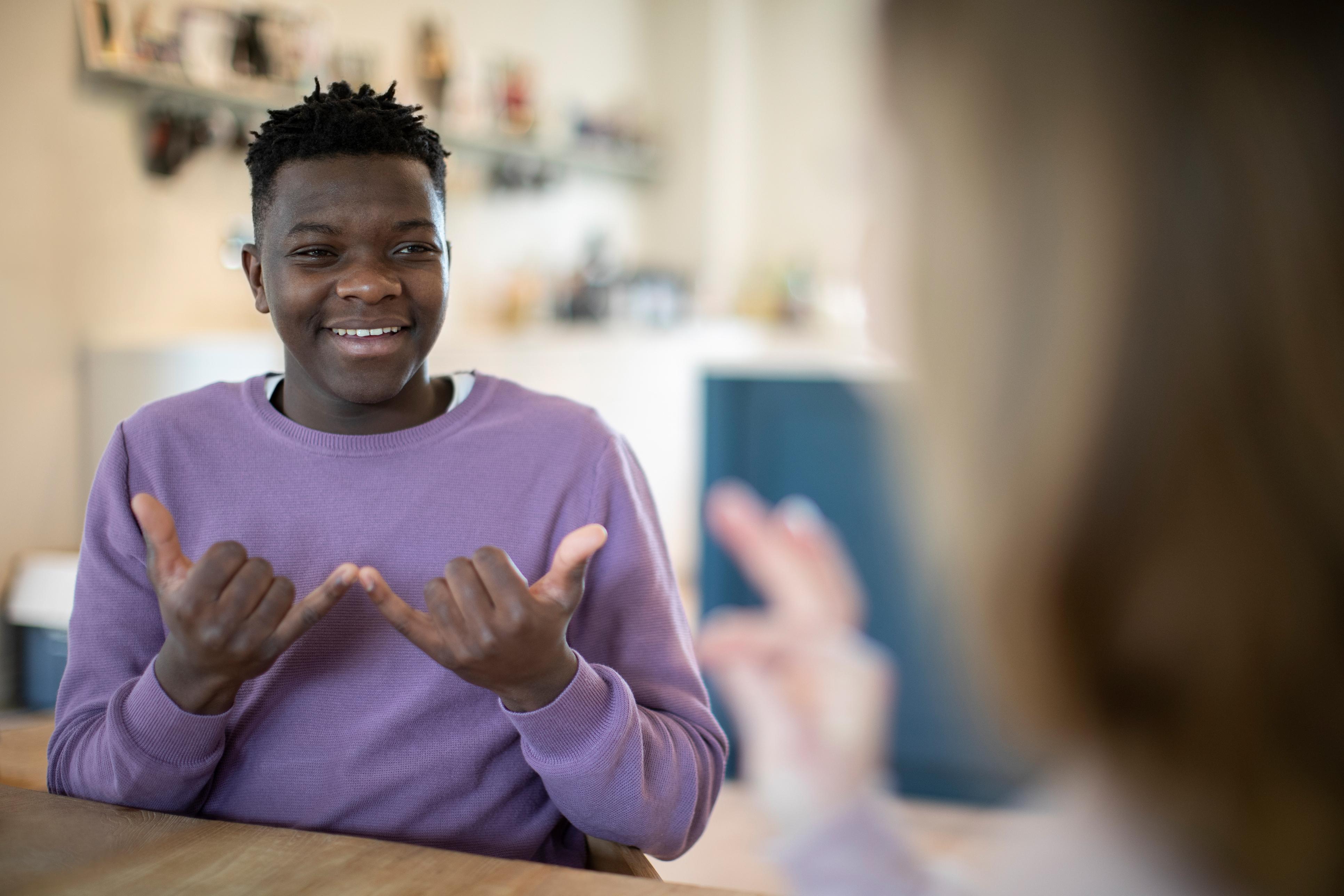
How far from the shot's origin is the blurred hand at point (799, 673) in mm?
337

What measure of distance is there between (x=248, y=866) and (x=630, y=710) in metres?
0.29

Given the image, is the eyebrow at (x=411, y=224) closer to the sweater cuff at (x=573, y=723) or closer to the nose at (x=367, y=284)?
the nose at (x=367, y=284)

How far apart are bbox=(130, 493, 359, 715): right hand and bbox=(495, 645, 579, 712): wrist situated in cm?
14

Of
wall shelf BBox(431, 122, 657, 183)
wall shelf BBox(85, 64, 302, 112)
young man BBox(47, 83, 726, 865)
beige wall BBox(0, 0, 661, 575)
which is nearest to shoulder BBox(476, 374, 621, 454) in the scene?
young man BBox(47, 83, 726, 865)

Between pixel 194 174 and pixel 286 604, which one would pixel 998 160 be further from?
pixel 194 174

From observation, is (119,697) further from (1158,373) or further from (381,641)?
(1158,373)

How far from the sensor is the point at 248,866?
730mm

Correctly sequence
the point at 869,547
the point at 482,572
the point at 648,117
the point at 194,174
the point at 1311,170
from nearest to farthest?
the point at 1311,170, the point at 869,547, the point at 482,572, the point at 194,174, the point at 648,117

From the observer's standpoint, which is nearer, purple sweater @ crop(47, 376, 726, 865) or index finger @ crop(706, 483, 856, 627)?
index finger @ crop(706, 483, 856, 627)

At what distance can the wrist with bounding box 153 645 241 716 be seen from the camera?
0.83m

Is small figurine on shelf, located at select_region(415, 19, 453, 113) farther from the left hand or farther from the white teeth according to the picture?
the left hand

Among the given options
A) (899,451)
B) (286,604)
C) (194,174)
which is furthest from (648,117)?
(899,451)

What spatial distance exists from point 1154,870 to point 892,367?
145 millimetres

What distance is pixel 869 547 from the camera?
47 centimetres
